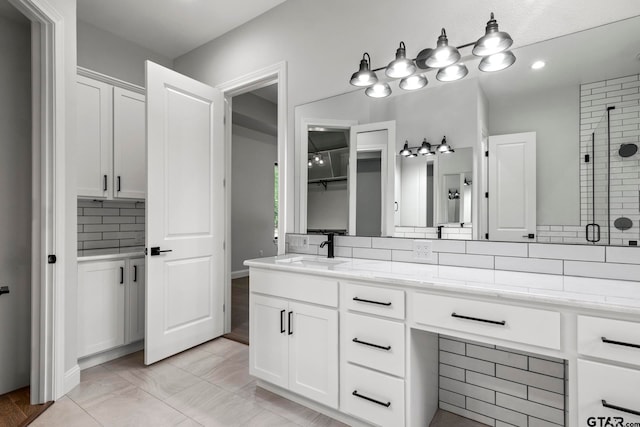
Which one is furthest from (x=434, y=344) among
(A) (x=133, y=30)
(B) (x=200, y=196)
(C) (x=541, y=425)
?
(A) (x=133, y=30)

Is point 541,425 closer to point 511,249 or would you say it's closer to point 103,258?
point 511,249

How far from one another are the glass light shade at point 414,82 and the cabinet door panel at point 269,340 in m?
1.60

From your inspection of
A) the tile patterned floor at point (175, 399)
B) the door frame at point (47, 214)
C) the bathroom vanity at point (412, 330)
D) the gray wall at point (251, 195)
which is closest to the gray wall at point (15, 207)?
the door frame at point (47, 214)

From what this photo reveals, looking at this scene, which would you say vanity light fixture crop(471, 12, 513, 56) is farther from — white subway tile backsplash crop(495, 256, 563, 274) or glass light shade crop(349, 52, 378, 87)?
white subway tile backsplash crop(495, 256, 563, 274)

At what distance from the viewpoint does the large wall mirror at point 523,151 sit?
1547 millimetres

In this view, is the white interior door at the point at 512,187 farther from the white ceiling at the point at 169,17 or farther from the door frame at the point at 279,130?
the white ceiling at the point at 169,17

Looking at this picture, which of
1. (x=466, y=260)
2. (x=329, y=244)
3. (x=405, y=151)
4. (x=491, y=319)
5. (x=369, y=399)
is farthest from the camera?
(x=329, y=244)

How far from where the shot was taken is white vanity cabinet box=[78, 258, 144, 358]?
2.45 m

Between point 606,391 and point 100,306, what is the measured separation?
122 inches

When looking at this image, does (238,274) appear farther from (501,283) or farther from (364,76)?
(501,283)

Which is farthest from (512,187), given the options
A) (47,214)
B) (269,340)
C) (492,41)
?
(47,214)

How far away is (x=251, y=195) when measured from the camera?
6.08 meters

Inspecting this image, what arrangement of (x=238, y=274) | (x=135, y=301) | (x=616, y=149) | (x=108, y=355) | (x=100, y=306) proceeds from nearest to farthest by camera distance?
(x=616, y=149) < (x=100, y=306) < (x=108, y=355) < (x=135, y=301) < (x=238, y=274)

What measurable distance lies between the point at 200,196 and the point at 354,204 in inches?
57.8
